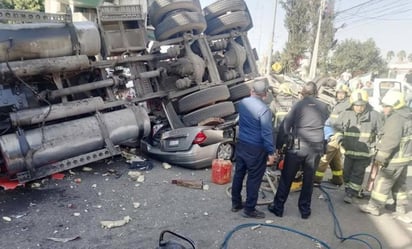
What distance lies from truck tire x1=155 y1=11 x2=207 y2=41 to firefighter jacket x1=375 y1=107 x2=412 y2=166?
370cm

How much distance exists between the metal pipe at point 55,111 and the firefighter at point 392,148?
4058 millimetres

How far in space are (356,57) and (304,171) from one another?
3187cm

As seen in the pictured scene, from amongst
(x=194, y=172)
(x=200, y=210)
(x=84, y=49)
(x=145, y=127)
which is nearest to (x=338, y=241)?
(x=200, y=210)

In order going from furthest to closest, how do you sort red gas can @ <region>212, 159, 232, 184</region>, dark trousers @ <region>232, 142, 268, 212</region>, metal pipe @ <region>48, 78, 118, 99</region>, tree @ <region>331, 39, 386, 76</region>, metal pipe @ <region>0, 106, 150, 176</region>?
tree @ <region>331, 39, 386, 76</region> → metal pipe @ <region>48, 78, 118, 99</region> → red gas can @ <region>212, 159, 232, 184</region> → metal pipe @ <region>0, 106, 150, 176</region> → dark trousers @ <region>232, 142, 268, 212</region>

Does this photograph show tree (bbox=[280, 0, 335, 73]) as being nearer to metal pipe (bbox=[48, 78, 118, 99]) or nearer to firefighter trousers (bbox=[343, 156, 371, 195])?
metal pipe (bbox=[48, 78, 118, 99])

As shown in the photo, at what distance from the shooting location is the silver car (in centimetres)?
553

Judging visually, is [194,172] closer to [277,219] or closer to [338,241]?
[277,219]

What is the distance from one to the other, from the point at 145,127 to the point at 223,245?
292 centimetres

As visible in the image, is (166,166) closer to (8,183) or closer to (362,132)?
(8,183)

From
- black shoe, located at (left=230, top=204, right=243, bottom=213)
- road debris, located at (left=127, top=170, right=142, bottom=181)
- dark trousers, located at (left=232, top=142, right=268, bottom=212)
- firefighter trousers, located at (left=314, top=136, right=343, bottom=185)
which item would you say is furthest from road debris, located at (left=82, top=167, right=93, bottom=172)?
firefighter trousers, located at (left=314, top=136, right=343, bottom=185)

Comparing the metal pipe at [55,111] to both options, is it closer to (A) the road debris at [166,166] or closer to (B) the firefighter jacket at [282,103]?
(A) the road debris at [166,166]

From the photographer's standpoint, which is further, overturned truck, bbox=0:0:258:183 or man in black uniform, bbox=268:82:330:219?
overturned truck, bbox=0:0:258:183

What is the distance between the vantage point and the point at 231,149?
6059 millimetres

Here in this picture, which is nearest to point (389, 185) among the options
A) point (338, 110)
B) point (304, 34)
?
point (338, 110)
